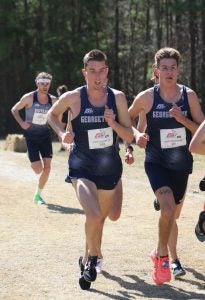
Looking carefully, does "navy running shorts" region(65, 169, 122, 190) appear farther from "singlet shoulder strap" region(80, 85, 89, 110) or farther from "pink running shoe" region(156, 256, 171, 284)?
"pink running shoe" region(156, 256, 171, 284)

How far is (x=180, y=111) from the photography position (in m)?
6.16

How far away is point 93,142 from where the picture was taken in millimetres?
6180

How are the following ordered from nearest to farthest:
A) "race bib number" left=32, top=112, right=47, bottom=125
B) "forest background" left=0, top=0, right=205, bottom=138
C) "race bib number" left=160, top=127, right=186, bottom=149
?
"race bib number" left=160, top=127, right=186, bottom=149, "race bib number" left=32, top=112, right=47, bottom=125, "forest background" left=0, top=0, right=205, bottom=138

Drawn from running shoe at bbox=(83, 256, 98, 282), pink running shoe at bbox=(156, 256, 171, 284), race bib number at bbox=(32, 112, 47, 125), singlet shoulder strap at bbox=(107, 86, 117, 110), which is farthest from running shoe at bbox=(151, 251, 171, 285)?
race bib number at bbox=(32, 112, 47, 125)

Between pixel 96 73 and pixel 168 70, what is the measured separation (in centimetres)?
64

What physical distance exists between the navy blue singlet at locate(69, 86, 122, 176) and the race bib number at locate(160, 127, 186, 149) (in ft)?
1.45

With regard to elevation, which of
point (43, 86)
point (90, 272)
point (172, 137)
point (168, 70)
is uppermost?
point (168, 70)

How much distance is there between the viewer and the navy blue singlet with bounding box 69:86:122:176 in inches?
243

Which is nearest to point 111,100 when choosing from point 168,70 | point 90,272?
point 168,70

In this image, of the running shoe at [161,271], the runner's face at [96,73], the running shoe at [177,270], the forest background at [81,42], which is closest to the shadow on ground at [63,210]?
→ the running shoe at [177,270]

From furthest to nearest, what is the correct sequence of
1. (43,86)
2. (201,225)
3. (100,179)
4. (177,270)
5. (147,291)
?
(43,86)
(177,270)
(100,179)
(147,291)
(201,225)

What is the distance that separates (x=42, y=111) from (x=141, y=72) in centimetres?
3291

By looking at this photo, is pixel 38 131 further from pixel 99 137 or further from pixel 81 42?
pixel 81 42

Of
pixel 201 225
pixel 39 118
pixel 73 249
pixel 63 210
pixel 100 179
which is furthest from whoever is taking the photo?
pixel 39 118
